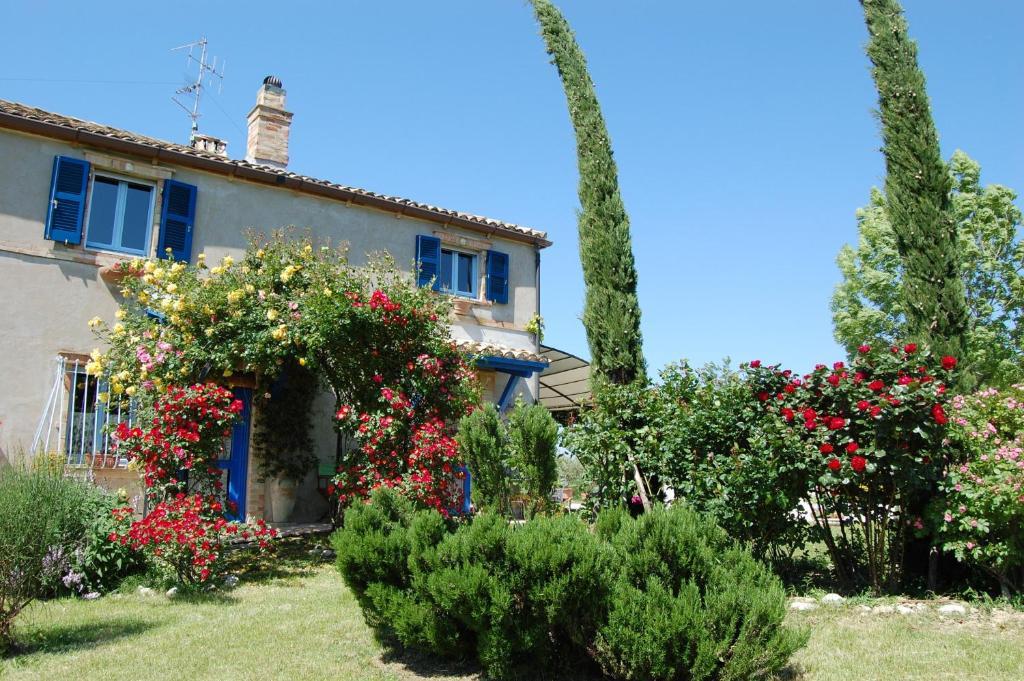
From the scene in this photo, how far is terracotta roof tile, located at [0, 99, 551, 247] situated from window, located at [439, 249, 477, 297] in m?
0.78

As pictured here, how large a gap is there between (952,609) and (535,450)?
4.00 metres

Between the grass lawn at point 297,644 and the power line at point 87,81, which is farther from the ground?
the power line at point 87,81

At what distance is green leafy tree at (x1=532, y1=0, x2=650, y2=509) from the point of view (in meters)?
10.8

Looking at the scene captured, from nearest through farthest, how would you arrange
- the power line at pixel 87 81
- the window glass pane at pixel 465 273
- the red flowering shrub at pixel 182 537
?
the red flowering shrub at pixel 182 537
the window glass pane at pixel 465 273
the power line at pixel 87 81

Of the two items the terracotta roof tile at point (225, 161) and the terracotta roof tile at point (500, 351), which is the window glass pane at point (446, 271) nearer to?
the terracotta roof tile at point (225, 161)

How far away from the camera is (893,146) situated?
9.44 metres

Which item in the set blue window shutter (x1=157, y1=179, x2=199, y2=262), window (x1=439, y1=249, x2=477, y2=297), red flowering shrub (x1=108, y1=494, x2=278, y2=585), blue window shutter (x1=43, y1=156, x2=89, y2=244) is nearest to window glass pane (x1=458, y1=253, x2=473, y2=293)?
window (x1=439, y1=249, x2=477, y2=297)

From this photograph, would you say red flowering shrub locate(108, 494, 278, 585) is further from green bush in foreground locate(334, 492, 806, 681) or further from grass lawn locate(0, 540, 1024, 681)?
green bush in foreground locate(334, 492, 806, 681)

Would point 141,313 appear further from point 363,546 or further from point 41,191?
point 363,546

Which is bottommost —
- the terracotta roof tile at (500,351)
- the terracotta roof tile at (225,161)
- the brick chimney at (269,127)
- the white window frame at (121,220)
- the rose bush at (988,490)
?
the rose bush at (988,490)

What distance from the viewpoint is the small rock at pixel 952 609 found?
6.49 m

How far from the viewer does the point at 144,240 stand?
38.4 ft

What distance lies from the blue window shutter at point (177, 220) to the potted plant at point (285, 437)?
2607 mm

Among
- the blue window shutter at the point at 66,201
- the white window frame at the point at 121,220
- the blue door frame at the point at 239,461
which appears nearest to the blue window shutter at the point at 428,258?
the blue door frame at the point at 239,461
